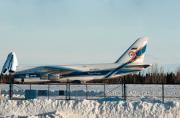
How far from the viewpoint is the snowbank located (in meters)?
22.0

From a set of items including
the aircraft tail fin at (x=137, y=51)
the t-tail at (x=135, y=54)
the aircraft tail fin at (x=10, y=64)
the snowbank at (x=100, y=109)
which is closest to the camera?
the snowbank at (x=100, y=109)

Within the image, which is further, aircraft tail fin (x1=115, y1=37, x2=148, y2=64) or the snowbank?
aircraft tail fin (x1=115, y1=37, x2=148, y2=64)

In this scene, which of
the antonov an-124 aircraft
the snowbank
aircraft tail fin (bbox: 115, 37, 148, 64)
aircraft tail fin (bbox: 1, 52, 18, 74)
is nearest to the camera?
the snowbank

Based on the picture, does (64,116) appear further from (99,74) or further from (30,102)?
(99,74)

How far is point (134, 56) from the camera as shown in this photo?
5997 cm

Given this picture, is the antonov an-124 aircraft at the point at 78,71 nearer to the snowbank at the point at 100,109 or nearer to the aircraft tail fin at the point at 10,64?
the aircraft tail fin at the point at 10,64

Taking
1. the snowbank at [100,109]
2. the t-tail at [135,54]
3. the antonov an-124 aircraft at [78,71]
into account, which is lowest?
the snowbank at [100,109]

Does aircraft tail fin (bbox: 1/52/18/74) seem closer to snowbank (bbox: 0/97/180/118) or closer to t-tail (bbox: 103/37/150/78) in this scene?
t-tail (bbox: 103/37/150/78)

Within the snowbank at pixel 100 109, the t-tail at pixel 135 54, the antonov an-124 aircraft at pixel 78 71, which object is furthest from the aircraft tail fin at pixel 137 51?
the snowbank at pixel 100 109

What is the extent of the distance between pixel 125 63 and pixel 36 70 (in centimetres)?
1118

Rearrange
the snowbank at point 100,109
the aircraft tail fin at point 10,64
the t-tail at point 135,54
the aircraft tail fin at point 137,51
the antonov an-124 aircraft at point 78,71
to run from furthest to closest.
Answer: the aircraft tail fin at point 137,51
the t-tail at point 135,54
the antonov an-124 aircraft at point 78,71
the aircraft tail fin at point 10,64
the snowbank at point 100,109

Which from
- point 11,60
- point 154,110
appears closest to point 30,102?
point 154,110

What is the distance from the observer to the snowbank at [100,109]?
865 inches

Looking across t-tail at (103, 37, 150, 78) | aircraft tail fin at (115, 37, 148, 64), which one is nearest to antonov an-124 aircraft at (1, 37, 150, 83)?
t-tail at (103, 37, 150, 78)
